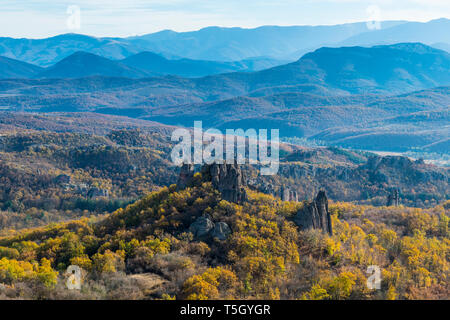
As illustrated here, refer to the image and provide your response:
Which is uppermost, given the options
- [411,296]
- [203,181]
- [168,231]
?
[203,181]

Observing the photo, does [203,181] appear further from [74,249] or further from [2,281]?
[2,281]

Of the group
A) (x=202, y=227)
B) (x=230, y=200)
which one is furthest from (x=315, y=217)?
(x=202, y=227)

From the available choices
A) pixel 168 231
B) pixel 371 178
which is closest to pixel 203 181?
pixel 168 231

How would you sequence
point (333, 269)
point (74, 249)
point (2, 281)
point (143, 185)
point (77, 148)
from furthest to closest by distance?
1. point (77, 148)
2. point (143, 185)
3. point (74, 249)
4. point (333, 269)
5. point (2, 281)

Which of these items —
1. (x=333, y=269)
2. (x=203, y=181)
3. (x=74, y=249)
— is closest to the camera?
(x=333, y=269)

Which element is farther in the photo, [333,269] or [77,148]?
[77,148]

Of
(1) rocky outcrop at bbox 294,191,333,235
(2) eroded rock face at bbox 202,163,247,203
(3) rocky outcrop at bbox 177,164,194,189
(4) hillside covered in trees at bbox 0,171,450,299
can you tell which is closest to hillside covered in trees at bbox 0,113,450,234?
(3) rocky outcrop at bbox 177,164,194,189

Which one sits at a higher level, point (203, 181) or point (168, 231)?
point (203, 181)
